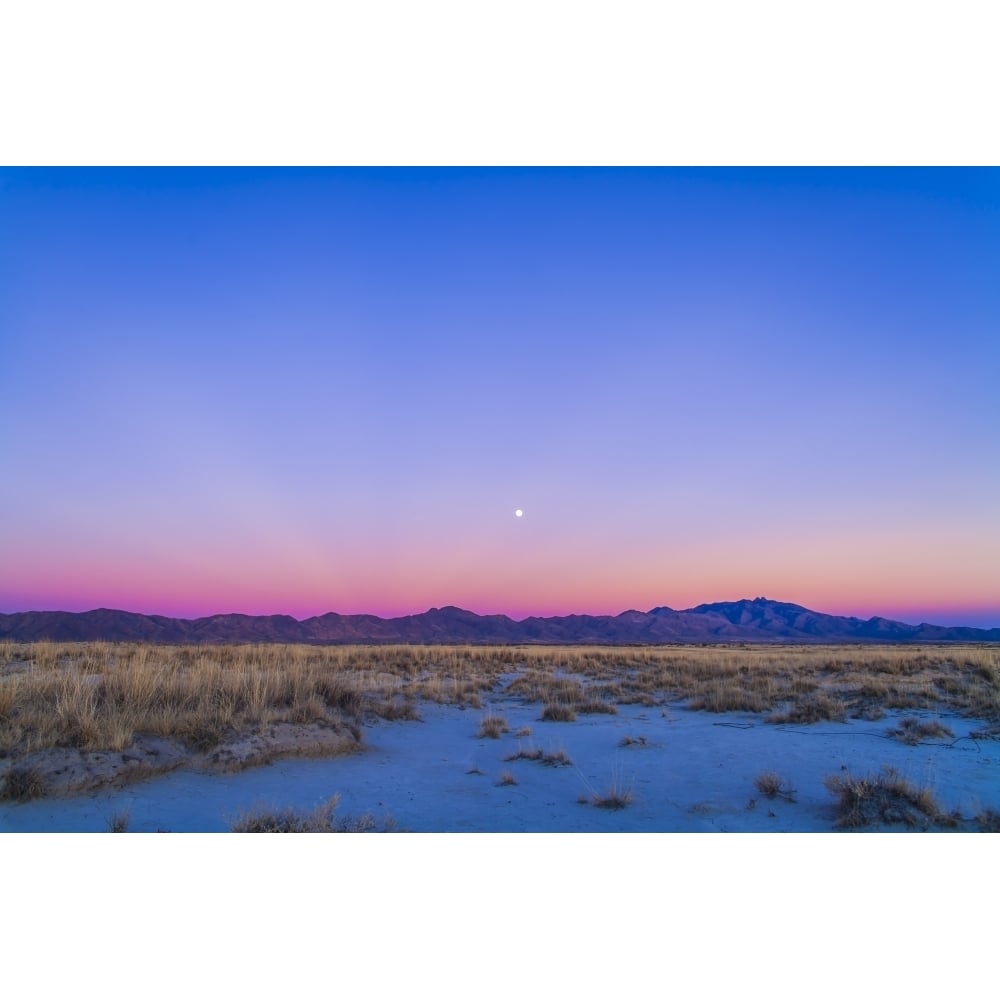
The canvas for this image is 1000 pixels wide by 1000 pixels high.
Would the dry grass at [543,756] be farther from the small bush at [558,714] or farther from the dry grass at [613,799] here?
the small bush at [558,714]

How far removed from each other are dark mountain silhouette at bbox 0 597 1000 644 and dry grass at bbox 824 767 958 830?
8351 cm

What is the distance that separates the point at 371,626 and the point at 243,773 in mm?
135908

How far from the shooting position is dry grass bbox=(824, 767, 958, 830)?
5.64m

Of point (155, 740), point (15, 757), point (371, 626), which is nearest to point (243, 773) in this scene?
point (155, 740)

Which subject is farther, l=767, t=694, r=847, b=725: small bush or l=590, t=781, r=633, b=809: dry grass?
l=767, t=694, r=847, b=725: small bush

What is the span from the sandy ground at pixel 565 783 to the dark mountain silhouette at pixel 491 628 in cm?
7842

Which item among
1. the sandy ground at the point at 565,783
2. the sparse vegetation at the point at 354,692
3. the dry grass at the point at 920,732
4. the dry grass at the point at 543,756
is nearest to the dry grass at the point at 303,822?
the sandy ground at the point at 565,783

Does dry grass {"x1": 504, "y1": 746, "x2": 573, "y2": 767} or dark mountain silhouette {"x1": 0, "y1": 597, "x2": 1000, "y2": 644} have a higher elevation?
dry grass {"x1": 504, "y1": 746, "x2": 573, "y2": 767}

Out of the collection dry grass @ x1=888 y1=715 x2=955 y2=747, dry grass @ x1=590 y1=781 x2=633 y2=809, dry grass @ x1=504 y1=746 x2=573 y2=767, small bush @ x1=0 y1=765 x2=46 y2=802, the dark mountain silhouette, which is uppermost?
small bush @ x1=0 y1=765 x2=46 y2=802

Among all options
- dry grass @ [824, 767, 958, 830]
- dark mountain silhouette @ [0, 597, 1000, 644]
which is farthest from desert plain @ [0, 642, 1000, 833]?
dark mountain silhouette @ [0, 597, 1000, 644]

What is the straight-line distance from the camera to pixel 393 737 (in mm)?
11344

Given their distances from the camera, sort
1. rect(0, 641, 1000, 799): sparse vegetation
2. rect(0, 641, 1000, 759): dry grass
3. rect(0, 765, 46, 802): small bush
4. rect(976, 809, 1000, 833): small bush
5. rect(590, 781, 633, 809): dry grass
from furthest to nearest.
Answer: rect(0, 641, 1000, 759): dry grass → rect(0, 641, 1000, 799): sparse vegetation → rect(590, 781, 633, 809): dry grass → rect(0, 765, 46, 802): small bush → rect(976, 809, 1000, 833): small bush

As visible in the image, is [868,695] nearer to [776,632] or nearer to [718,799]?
[718,799]

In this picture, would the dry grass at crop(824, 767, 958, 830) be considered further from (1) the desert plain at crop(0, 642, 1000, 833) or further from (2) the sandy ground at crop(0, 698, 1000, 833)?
(2) the sandy ground at crop(0, 698, 1000, 833)
